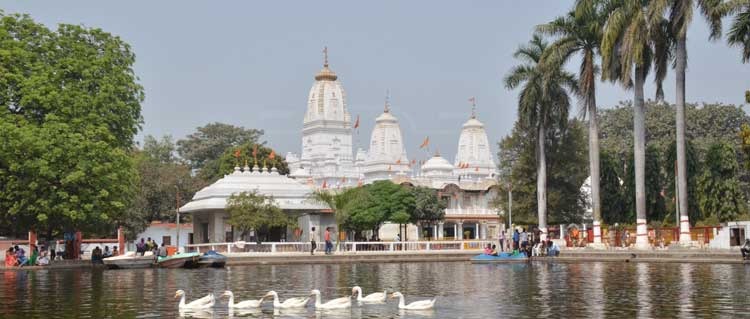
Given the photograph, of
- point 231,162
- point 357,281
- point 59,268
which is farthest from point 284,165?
point 357,281

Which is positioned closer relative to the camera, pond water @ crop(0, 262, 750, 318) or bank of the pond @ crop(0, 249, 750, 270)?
pond water @ crop(0, 262, 750, 318)

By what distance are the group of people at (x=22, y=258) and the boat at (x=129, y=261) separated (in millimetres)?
2379

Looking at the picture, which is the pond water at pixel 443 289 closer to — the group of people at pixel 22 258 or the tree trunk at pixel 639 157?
the group of people at pixel 22 258

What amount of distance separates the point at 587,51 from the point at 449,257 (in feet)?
39.0

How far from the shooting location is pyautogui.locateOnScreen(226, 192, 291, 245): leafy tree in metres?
51.7

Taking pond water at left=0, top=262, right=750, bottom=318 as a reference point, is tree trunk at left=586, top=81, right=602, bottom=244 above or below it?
above

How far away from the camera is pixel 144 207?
70625 millimetres

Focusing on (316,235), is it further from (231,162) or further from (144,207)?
(231,162)

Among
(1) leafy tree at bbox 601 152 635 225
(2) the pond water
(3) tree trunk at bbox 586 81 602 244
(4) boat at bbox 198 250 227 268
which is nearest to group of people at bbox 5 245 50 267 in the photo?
(2) the pond water

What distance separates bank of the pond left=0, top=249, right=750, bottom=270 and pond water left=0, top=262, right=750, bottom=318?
7.39 feet

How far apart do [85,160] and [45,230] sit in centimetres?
517

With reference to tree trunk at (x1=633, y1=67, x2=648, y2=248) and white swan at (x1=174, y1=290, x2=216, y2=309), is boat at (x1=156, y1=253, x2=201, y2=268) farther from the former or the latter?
white swan at (x1=174, y1=290, x2=216, y2=309)

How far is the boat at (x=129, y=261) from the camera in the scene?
Result: 132 ft

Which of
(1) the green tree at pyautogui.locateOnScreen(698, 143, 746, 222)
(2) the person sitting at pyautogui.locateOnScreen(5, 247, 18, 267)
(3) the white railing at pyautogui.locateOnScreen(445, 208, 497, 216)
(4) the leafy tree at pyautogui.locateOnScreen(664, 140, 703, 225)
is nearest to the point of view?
(2) the person sitting at pyautogui.locateOnScreen(5, 247, 18, 267)
